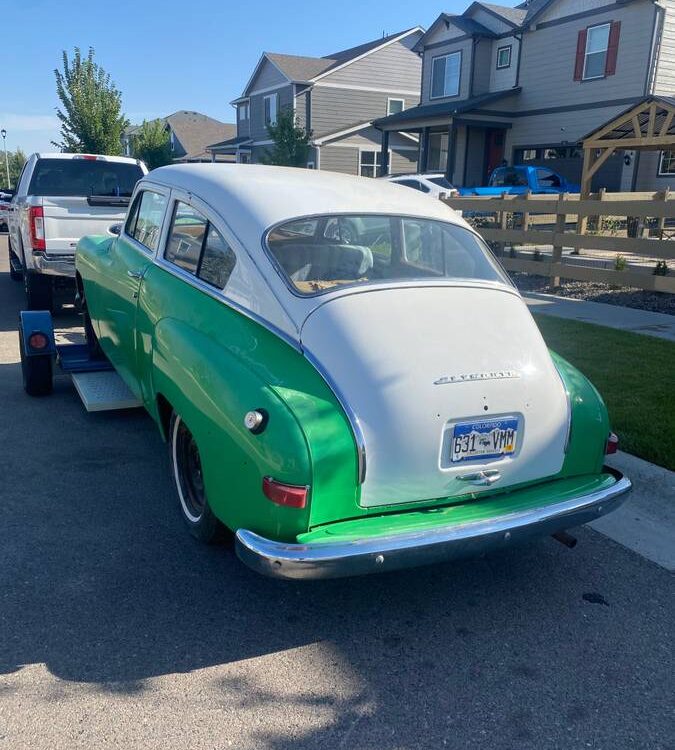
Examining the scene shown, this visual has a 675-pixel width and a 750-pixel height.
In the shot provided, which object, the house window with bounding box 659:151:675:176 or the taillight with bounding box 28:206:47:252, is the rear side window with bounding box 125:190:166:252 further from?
the house window with bounding box 659:151:675:176

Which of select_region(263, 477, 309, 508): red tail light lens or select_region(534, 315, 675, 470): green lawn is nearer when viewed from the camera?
select_region(263, 477, 309, 508): red tail light lens

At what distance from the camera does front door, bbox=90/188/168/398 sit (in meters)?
4.82

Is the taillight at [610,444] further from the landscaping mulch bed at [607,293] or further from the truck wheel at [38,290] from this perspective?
the truck wheel at [38,290]

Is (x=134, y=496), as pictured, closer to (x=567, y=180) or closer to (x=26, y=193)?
(x=26, y=193)

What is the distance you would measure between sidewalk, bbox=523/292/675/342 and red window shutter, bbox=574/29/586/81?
16.0m

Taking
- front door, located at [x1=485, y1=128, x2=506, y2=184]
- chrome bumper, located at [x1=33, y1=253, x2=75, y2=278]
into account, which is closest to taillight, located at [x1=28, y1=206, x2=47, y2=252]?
chrome bumper, located at [x1=33, y1=253, x2=75, y2=278]

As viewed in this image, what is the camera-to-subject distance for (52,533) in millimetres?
4012

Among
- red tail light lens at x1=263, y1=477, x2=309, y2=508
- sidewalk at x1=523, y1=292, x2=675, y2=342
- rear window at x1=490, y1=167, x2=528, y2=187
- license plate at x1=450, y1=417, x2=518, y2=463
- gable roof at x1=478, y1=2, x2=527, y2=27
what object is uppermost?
gable roof at x1=478, y1=2, x2=527, y2=27

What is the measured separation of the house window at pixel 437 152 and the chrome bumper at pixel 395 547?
98.9ft

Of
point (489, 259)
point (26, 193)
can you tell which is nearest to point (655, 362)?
point (489, 259)

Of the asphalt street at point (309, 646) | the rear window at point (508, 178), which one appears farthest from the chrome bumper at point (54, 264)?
the rear window at point (508, 178)

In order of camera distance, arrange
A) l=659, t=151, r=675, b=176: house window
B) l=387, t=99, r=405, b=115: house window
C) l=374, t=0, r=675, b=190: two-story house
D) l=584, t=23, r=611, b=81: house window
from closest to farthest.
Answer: l=659, t=151, r=675, b=176: house window < l=374, t=0, r=675, b=190: two-story house < l=584, t=23, r=611, b=81: house window < l=387, t=99, r=405, b=115: house window

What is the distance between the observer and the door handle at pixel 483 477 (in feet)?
10.7

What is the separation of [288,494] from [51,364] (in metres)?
4.07
